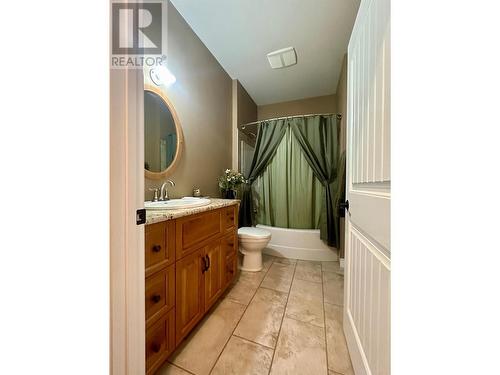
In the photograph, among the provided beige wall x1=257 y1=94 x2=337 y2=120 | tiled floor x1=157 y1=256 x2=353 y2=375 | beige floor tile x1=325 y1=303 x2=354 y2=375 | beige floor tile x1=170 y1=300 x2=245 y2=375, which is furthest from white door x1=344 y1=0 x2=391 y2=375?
beige wall x1=257 y1=94 x2=337 y2=120

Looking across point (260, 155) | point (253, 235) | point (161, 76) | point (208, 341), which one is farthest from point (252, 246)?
→ point (161, 76)

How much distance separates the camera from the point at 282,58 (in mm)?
2129

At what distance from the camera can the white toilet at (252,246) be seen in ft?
6.54

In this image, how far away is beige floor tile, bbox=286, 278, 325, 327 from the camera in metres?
1.34

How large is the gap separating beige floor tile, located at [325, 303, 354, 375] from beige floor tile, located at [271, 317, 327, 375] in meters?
0.04

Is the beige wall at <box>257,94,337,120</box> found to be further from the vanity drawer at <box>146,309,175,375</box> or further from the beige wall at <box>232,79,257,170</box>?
the vanity drawer at <box>146,309,175,375</box>

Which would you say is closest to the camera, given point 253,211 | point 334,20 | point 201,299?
point 201,299

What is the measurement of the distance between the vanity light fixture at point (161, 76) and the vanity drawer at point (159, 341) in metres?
1.60

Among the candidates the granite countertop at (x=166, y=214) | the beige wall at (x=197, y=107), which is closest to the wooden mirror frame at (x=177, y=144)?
the beige wall at (x=197, y=107)

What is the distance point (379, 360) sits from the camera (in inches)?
24.3

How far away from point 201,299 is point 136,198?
0.94 meters

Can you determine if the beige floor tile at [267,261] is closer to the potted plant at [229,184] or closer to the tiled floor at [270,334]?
the tiled floor at [270,334]
